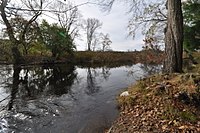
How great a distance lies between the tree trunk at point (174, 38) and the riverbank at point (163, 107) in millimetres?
931

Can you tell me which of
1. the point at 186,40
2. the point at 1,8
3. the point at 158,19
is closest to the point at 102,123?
the point at 1,8

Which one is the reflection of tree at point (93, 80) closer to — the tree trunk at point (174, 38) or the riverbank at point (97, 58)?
the tree trunk at point (174, 38)

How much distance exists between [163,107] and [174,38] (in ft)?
10.9

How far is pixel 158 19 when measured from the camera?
1953cm

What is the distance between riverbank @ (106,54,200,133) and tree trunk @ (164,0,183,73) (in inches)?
36.6

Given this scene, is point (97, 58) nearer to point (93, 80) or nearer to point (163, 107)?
point (93, 80)

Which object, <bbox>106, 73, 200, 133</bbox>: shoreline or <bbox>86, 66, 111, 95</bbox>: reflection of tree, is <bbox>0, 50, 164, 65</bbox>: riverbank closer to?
<bbox>86, 66, 111, 95</bbox>: reflection of tree

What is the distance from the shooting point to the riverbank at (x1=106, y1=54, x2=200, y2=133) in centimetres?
470

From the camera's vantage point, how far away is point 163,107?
552 centimetres

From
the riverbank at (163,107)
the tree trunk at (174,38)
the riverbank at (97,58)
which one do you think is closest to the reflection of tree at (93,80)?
the riverbank at (163,107)

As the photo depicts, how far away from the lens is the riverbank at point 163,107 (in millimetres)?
4695

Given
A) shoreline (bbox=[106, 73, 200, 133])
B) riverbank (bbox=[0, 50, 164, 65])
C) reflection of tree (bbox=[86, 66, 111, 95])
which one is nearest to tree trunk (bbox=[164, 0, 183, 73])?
shoreline (bbox=[106, 73, 200, 133])

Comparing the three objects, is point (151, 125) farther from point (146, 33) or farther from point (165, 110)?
point (146, 33)

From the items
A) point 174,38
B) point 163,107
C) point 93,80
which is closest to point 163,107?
point 163,107
